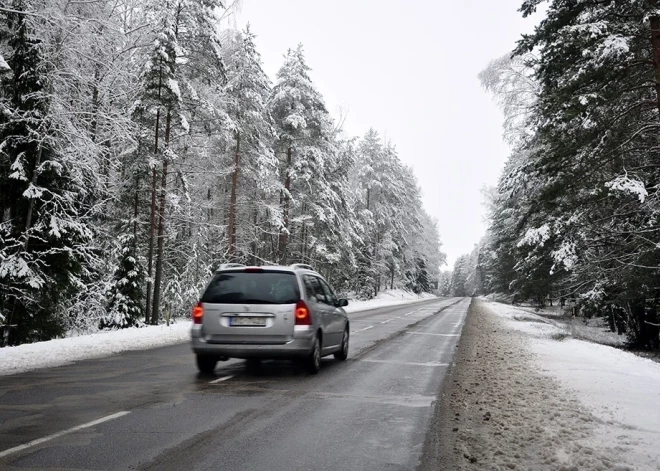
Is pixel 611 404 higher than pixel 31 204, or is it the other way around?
pixel 31 204

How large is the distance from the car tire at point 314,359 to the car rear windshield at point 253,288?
954 millimetres

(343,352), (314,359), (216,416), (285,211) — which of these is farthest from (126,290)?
→ (285,211)

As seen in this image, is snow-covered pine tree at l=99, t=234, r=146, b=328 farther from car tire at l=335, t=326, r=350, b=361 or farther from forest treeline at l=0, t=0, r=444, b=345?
car tire at l=335, t=326, r=350, b=361

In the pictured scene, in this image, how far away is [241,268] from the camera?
9.59m

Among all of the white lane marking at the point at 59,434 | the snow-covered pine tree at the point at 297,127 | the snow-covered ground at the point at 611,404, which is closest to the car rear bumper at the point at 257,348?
the white lane marking at the point at 59,434

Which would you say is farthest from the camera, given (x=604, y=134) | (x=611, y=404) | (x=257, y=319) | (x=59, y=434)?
(x=604, y=134)

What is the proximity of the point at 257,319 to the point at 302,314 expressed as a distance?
0.79 meters

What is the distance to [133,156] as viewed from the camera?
67.2 ft

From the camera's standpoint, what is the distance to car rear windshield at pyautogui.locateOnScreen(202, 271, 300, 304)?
9258 mm

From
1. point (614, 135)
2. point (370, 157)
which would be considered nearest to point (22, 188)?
point (614, 135)

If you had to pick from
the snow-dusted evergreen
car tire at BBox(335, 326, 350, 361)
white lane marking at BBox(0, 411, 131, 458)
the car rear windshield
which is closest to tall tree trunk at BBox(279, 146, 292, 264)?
the snow-dusted evergreen

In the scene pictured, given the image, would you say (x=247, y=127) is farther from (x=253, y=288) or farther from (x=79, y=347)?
(x=253, y=288)

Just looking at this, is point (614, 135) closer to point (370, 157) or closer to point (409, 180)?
point (370, 157)

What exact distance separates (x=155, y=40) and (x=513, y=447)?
18.4 meters
